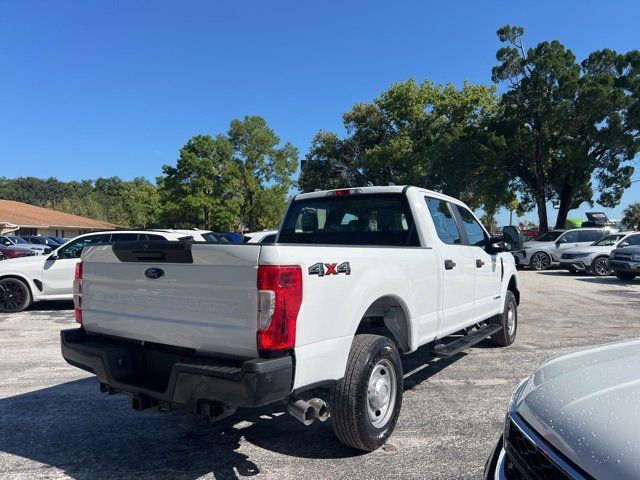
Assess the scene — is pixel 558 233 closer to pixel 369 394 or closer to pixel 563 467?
pixel 369 394

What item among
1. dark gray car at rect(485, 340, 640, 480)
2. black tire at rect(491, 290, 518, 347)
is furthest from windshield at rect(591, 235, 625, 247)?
dark gray car at rect(485, 340, 640, 480)

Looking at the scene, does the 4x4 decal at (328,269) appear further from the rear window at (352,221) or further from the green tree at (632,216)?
A: the green tree at (632,216)

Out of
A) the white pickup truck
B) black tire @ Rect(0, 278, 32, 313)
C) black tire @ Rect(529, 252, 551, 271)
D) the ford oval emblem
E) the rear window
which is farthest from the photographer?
black tire @ Rect(529, 252, 551, 271)

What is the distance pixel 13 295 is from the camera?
1024cm

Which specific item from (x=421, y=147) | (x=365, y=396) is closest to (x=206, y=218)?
(x=421, y=147)

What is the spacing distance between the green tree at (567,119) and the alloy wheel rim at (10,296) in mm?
24298

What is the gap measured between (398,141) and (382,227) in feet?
98.2

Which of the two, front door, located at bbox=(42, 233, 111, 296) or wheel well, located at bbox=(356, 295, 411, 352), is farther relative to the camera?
front door, located at bbox=(42, 233, 111, 296)

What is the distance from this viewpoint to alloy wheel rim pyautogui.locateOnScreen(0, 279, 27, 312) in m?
10.2

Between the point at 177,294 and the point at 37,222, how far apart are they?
51.5 m

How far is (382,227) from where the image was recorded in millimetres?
5105

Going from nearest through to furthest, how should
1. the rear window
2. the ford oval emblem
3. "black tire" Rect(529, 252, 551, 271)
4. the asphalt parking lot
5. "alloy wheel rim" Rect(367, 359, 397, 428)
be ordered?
the ford oval emblem → the asphalt parking lot → "alloy wheel rim" Rect(367, 359, 397, 428) → the rear window → "black tire" Rect(529, 252, 551, 271)

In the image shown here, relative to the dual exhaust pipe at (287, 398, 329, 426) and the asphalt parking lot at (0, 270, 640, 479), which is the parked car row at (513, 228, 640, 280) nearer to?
the asphalt parking lot at (0, 270, 640, 479)

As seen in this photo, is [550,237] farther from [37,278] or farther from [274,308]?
[274,308]
